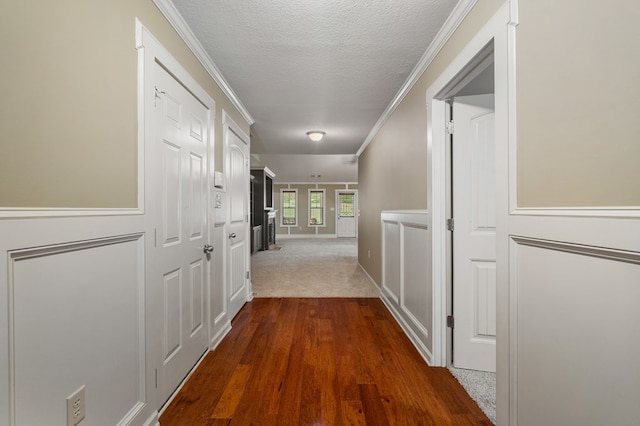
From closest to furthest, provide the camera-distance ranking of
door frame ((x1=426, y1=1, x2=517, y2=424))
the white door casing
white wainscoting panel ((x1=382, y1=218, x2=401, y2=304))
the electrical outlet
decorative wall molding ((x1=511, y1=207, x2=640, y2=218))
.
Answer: decorative wall molding ((x1=511, y1=207, x2=640, y2=218)) → the electrical outlet → door frame ((x1=426, y1=1, x2=517, y2=424)) → the white door casing → white wainscoting panel ((x1=382, y1=218, x2=401, y2=304))

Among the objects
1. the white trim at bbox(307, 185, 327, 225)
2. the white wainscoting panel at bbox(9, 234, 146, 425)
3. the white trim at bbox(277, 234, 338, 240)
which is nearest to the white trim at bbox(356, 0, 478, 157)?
the white wainscoting panel at bbox(9, 234, 146, 425)

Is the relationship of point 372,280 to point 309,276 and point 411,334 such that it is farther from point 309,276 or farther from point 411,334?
point 411,334

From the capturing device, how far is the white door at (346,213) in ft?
40.7

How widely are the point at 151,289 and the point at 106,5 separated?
49.8 inches

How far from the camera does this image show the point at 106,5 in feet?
3.91

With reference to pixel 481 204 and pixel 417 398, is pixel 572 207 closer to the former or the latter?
pixel 481 204

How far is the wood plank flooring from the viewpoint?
5.19ft

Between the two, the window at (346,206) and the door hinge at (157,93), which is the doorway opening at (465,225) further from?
the window at (346,206)

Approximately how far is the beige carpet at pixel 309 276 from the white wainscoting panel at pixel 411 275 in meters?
0.84

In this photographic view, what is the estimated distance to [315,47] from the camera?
81.8 inches

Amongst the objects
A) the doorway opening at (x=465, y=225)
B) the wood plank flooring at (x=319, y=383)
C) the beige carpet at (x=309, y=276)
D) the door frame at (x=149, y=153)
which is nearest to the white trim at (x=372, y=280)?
the beige carpet at (x=309, y=276)

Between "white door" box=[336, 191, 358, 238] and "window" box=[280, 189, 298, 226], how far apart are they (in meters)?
1.77

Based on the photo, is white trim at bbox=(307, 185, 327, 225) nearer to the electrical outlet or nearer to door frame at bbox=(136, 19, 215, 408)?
door frame at bbox=(136, 19, 215, 408)

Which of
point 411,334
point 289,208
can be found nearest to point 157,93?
point 411,334
